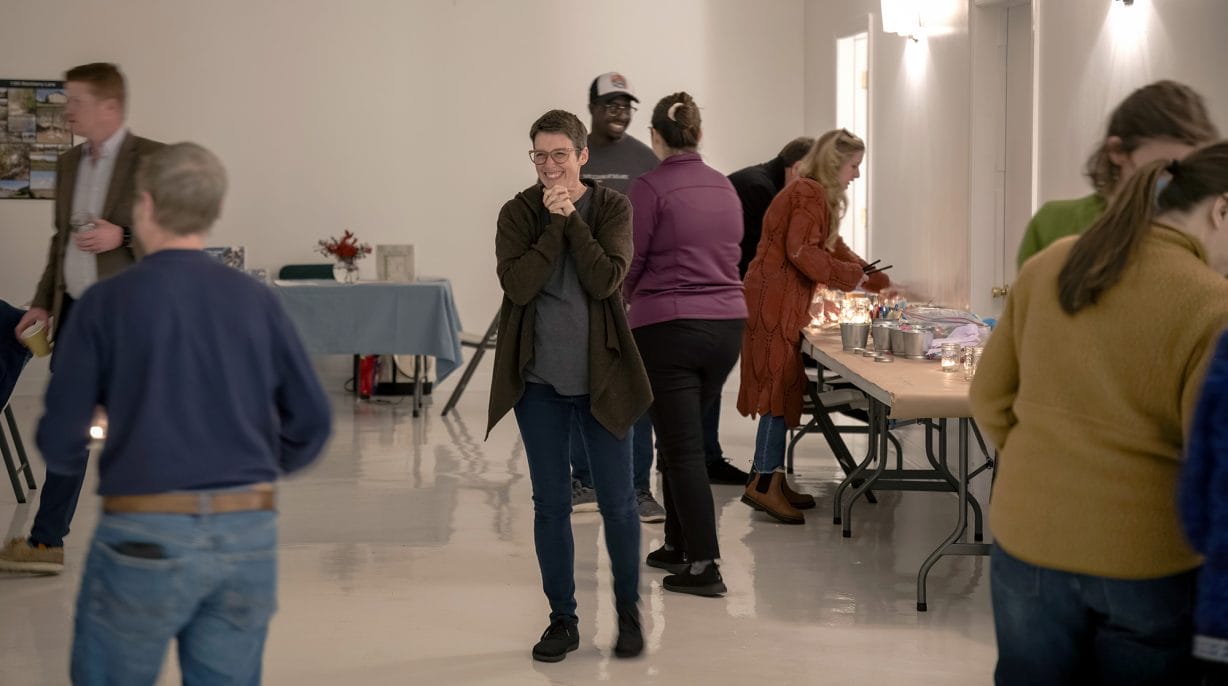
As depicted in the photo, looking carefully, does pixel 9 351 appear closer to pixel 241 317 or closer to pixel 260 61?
pixel 241 317

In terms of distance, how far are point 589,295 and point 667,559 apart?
148 cm

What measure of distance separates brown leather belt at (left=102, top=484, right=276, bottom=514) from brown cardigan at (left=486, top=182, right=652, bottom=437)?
4.74 ft

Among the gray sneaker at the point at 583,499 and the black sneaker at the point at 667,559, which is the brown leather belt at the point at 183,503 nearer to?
the black sneaker at the point at 667,559

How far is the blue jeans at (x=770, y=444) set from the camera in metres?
5.67

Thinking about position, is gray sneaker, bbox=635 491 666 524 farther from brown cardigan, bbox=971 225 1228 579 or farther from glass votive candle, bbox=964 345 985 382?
brown cardigan, bbox=971 225 1228 579

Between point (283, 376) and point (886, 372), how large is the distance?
2792 mm

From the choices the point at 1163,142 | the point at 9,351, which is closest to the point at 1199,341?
the point at 1163,142

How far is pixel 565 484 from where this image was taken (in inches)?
146

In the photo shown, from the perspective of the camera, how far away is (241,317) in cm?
217

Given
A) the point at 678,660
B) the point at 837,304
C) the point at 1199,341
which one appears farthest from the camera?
the point at 837,304

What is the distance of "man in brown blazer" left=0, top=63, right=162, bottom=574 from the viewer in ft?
14.3

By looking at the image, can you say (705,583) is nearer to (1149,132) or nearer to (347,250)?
(1149,132)

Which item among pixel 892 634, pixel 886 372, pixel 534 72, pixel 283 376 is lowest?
pixel 892 634

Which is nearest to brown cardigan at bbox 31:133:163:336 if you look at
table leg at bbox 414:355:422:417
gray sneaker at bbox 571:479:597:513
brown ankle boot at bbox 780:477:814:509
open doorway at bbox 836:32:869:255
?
gray sneaker at bbox 571:479:597:513
